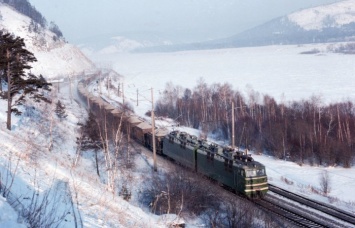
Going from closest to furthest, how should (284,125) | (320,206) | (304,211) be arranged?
(304,211)
(320,206)
(284,125)

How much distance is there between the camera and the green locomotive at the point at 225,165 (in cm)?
2411

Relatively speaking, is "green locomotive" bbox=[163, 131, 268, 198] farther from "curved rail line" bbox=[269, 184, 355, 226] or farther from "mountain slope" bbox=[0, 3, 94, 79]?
"mountain slope" bbox=[0, 3, 94, 79]

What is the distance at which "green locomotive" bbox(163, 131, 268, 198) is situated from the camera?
24109 mm

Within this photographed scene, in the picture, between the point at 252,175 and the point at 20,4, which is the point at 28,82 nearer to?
the point at 252,175

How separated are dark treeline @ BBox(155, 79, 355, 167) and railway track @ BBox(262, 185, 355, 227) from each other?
13.1 meters

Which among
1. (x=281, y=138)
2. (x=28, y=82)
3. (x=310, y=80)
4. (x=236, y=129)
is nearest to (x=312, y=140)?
(x=281, y=138)

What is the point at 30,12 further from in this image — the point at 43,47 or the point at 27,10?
the point at 43,47

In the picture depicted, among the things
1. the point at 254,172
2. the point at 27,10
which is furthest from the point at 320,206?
the point at 27,10

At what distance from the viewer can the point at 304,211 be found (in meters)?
22.7

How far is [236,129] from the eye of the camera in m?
57.4

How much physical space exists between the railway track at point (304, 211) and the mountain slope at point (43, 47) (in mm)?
122094

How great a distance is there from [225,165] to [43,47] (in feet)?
470

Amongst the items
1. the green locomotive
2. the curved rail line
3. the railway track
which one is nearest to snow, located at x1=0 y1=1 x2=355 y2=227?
the curved rail line

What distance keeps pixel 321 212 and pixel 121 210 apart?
15.0 meters
